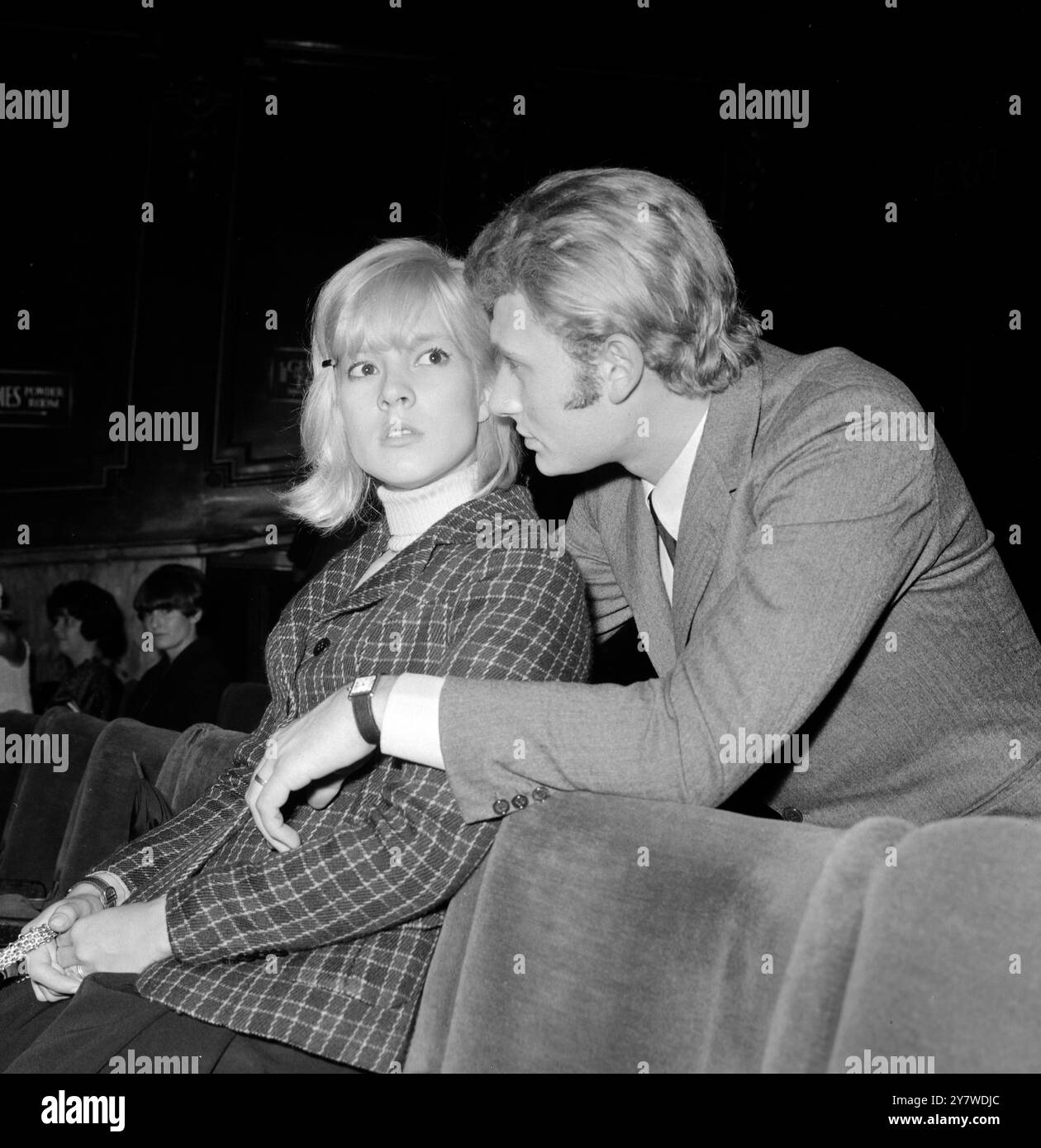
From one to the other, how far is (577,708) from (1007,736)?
0.60 m

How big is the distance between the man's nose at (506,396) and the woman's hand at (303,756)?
1.58ft

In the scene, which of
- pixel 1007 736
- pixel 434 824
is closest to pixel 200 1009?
pixel 434 824

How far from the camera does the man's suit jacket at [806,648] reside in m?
1.29

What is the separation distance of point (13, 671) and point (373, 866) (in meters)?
5.10

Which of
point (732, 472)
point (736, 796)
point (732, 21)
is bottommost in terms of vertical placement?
point (736, 796)

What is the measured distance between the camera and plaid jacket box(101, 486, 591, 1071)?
136 centimetres

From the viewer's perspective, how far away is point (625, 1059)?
1141mm

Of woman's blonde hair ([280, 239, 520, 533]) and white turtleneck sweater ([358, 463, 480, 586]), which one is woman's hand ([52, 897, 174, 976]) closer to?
white turtleneck sweater ([358, 463, 480, 586])

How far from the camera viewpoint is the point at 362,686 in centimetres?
136

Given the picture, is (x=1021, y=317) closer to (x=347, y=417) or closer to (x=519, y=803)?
(x=347, y=417)

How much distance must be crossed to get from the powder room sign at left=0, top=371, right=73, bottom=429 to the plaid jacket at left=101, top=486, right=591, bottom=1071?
574 centimetres
